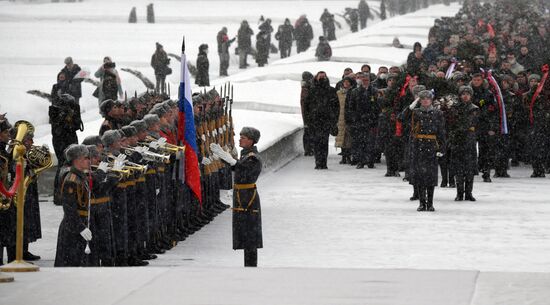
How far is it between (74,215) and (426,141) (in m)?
7.36

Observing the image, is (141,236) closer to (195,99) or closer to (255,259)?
(255,259)

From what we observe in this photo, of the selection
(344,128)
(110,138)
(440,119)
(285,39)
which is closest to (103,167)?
(110,138)

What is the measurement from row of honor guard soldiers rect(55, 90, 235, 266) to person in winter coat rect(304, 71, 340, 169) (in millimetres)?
6431

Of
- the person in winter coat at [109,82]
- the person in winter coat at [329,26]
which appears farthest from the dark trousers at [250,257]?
the person in winter coat at [329,26]

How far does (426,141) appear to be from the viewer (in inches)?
810

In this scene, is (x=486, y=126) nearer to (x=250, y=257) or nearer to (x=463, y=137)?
(x=463, y=137)

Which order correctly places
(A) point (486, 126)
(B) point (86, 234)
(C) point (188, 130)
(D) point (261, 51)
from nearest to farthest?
1. (B) point (86, 234)
2. (C) point (188, 130)
3. (A) point (486, 126)
4. (D) point (261, 51)

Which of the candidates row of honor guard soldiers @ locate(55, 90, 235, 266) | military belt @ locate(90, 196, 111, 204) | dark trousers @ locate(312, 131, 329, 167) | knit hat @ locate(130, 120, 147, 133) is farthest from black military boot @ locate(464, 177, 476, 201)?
military belt @ locate(90, 196, 111, 204)

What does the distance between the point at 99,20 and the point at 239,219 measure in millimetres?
76585

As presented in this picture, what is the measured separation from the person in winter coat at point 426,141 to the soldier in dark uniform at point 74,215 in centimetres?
707

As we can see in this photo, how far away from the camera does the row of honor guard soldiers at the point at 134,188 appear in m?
14.2

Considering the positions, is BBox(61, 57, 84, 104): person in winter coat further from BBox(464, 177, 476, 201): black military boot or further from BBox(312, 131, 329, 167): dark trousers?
BBox(464, 177, 476, 201): black military boot

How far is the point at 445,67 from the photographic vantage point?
90.8 ft

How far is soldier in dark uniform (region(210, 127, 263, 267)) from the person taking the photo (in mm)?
14930
